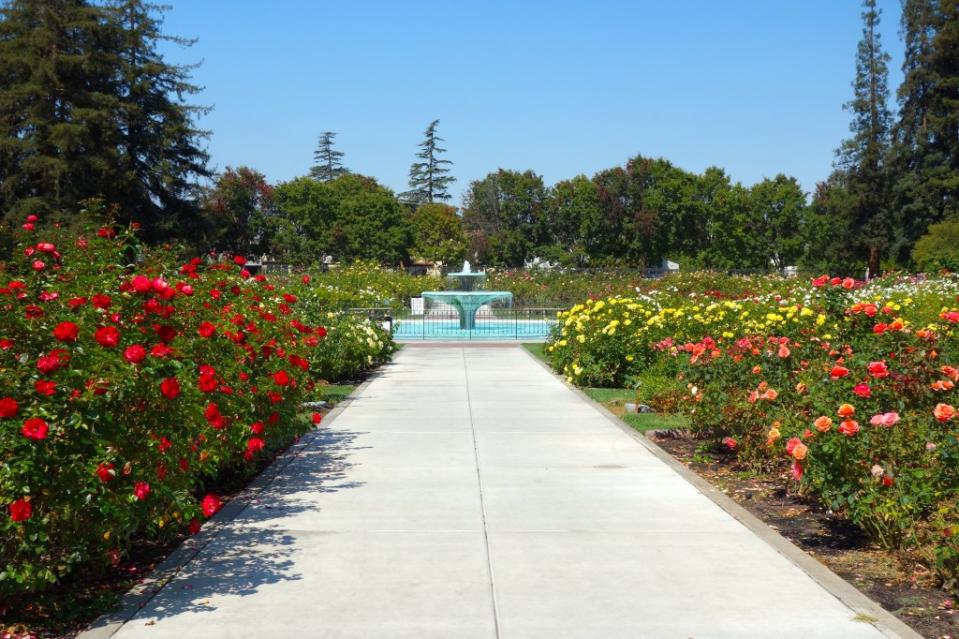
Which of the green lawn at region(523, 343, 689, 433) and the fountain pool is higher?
the fountain pool

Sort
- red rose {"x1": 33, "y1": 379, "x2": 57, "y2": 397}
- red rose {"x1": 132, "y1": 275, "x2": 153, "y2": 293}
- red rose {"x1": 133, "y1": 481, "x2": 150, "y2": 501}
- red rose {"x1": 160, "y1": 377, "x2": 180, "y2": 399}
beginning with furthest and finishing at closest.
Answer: red rose {"x1": 132, "y1": 275, "x2": 153, "y2": 293} < red rose {"x1": 160, "y1": 377, "x2": 180, "y2": 399} < red rose {"x1": 133, "y1": 481, "x2": 150, "y2": 501} < red rose {"x1": 33, "y1": 379, "x2": 57, "y2": 397}

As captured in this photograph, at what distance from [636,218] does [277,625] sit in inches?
2357

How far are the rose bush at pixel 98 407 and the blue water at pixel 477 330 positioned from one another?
59.9ft

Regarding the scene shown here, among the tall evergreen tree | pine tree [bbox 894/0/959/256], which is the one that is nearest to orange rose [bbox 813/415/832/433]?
the tall evergreen tree

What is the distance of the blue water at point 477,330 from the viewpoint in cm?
2677

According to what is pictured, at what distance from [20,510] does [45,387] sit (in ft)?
1.89

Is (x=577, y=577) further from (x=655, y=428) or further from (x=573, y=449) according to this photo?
(x=655, y=428)

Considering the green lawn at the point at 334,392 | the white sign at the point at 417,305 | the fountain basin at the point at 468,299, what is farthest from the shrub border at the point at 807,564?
the white sign at the point at 417,305

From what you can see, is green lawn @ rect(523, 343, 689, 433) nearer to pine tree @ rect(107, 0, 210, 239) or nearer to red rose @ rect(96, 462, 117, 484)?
red rose @ rect(96, 462, 117, 484)

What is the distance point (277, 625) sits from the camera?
4770 mm

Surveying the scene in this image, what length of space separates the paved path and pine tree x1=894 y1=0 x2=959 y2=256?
4676cm

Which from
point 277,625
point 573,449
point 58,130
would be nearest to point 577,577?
point 277,625

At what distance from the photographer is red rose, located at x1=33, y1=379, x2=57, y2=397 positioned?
4414 mm

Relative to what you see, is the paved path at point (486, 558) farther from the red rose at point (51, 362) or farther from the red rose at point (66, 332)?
the red rose at point (66, 332)
